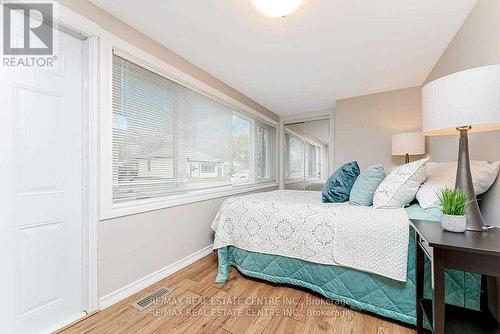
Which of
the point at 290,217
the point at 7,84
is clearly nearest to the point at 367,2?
the point at 290,217

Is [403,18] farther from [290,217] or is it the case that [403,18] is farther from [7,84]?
[7,84]

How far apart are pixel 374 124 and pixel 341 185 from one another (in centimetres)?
199

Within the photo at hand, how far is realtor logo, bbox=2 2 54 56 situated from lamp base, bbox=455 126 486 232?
2.53 meters

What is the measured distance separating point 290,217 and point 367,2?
5.59ft

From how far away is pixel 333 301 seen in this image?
1790mm

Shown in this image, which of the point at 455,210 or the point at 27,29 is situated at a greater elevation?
the point at 27,29

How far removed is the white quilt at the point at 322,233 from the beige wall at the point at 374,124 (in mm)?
2134

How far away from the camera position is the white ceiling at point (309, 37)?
1.72 meters

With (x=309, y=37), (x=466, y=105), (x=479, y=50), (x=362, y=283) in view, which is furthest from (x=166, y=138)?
(x=479, y=50)

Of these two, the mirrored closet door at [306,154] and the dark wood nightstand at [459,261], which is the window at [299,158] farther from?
the dark wood nightstand at [459,261]

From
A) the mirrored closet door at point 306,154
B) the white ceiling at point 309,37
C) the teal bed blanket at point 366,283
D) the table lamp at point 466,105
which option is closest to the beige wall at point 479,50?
the white ceiling at point 309,37

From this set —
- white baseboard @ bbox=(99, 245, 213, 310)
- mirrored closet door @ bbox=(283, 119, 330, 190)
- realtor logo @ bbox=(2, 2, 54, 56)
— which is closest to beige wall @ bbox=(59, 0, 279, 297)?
white baseboard @ bbox=(99, 245, 213, 310)

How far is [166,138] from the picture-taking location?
2344mm

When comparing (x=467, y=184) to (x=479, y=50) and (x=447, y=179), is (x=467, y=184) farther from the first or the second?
(x=479, y=50)
